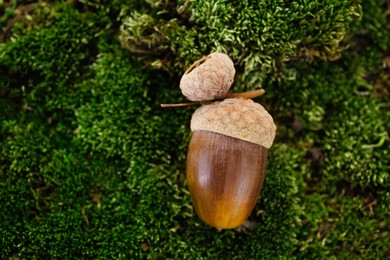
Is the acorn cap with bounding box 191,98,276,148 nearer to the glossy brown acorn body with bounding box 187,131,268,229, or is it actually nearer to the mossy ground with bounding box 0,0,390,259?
the glossy brown acorn body with bounding box 187,131,268,229

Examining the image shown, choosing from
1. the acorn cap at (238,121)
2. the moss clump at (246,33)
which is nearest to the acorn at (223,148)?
the acorn cap at (238,121)

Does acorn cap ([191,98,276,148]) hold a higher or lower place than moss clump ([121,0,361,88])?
lower

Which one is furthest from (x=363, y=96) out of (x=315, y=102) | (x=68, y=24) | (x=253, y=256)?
(x=68, y=24)

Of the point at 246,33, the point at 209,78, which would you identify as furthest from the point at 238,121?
the point at 246,33

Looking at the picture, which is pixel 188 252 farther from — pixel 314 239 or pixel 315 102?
pixel 315 102

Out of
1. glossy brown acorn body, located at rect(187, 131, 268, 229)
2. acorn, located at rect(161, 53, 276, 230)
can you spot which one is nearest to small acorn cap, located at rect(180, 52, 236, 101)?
acorn, located at rect(161, 53, 276, 230)

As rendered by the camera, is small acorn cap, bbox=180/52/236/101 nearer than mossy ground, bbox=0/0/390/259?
Yes

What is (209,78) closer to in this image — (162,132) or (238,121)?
(238,121)
